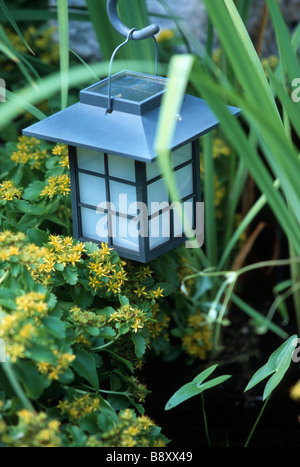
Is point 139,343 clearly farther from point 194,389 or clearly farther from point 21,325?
point 21,325

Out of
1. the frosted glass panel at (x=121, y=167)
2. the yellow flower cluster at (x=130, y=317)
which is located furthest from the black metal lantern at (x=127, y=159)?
the yellow flower cluster at (x=130, y=317)

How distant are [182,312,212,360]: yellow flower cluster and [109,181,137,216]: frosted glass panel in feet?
1.98

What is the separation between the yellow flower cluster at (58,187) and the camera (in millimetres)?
1357

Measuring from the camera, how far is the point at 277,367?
1216 mm

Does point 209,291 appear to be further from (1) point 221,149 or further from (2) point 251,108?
(2) point 251,108

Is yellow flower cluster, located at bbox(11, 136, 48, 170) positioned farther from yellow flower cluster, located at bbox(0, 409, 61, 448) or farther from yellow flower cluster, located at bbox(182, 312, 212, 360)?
yellow flower cluster, located at bbox(0, 409, 61, 448)

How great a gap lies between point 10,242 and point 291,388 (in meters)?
1.02

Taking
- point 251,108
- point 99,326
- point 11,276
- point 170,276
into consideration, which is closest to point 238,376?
point 170,276

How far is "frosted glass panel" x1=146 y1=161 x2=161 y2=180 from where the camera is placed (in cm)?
119

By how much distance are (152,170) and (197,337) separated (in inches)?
27.4

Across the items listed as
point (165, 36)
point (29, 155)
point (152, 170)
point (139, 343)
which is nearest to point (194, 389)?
point (139, 343)

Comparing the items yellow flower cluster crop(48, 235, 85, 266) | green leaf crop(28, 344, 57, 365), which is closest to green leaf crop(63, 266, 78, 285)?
yellow flower cluster crop(48, 235, 85, 266)

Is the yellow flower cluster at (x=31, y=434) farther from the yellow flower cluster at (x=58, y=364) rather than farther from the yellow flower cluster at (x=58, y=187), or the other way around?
the yellow flower cluster at (x=58, y=187)

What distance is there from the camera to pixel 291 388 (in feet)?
5.67
